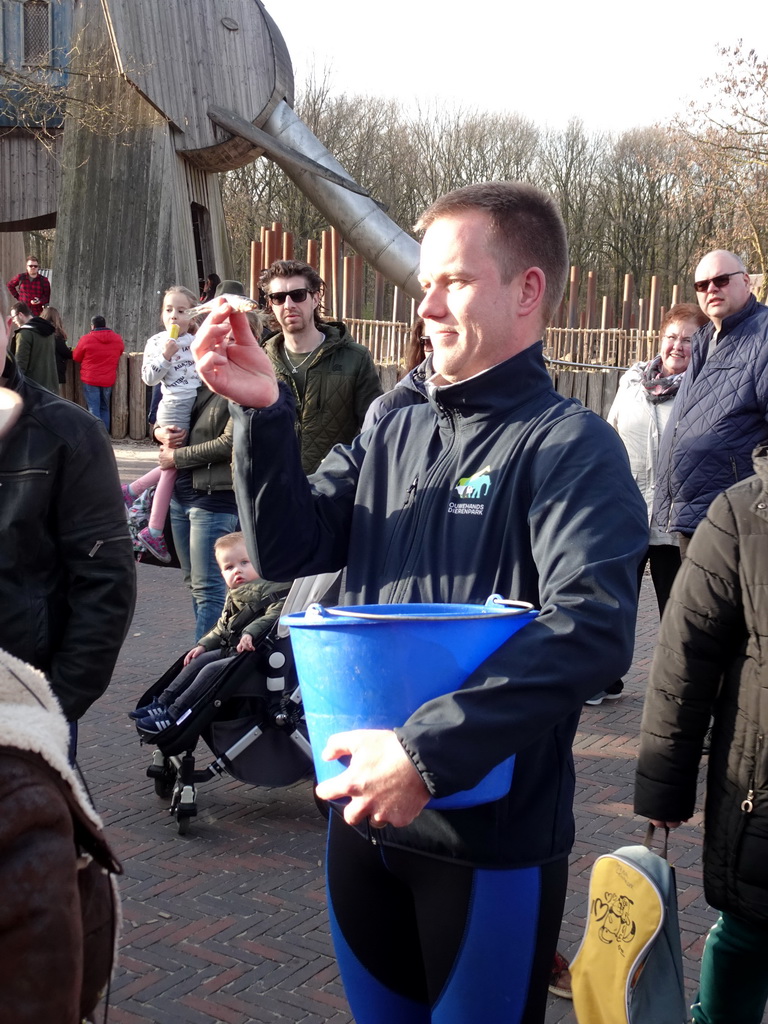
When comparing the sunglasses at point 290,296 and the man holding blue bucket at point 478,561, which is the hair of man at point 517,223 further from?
the sunglasses at point 290,296

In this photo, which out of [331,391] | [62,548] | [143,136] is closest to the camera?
[62,548]

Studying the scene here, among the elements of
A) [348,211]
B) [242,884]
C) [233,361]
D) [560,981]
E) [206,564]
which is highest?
[348,211]

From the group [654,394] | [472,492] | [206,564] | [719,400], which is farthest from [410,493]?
[654,394]

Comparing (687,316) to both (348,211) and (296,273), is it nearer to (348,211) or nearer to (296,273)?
(296,273)

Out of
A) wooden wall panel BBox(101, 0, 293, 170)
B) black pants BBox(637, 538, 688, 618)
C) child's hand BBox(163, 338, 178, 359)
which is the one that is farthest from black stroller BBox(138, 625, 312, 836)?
wooden wall panel BBox(101, 0, 293, 170)

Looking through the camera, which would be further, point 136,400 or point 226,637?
point 136,400

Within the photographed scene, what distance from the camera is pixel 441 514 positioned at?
1.99 meters

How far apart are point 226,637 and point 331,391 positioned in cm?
168

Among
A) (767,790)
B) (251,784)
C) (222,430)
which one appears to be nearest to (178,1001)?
(251,784)

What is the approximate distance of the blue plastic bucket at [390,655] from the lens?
5.33 feet

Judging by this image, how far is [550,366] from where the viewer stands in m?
21.9

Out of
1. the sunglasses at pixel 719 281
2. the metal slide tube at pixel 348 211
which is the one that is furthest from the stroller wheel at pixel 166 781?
the metal slide tube at pixel 348 211

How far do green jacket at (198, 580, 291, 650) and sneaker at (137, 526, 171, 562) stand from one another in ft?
5.48

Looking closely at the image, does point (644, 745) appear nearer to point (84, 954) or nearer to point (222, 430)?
point (84, 954)
